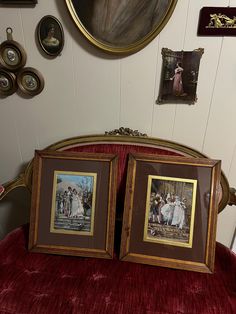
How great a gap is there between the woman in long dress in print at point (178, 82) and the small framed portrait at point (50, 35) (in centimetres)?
51

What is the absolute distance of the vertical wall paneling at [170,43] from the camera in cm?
103

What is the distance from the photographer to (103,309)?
0.85 metres

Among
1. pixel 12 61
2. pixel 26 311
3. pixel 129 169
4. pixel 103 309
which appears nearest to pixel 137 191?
pixel 129 169

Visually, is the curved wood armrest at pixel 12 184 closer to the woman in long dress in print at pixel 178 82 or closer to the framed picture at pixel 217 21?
the woman in long dress in print at pixel 178 82

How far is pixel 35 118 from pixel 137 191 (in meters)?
0.65

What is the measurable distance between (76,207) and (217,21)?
0.94 m

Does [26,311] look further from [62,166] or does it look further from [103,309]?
[62,166]

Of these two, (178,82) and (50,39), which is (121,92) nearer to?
(178,82)

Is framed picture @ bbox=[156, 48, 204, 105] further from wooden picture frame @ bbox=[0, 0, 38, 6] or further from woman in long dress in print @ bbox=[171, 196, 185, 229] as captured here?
wooden picture frame @ bbox=[0, 0, 38, 6]

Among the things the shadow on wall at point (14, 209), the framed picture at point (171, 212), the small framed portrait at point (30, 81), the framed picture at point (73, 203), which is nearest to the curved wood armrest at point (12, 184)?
the framed picture at point (73, 203)

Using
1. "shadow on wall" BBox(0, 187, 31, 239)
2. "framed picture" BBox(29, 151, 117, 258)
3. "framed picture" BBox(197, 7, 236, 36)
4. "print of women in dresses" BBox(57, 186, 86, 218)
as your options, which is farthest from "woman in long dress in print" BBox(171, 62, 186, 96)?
"shadow on wall" BBox(0, 187, 31, 239)

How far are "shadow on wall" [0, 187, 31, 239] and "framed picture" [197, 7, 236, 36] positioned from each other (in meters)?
1.22

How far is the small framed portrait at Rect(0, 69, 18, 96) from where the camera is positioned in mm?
1221

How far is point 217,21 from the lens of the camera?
3.30 ft
